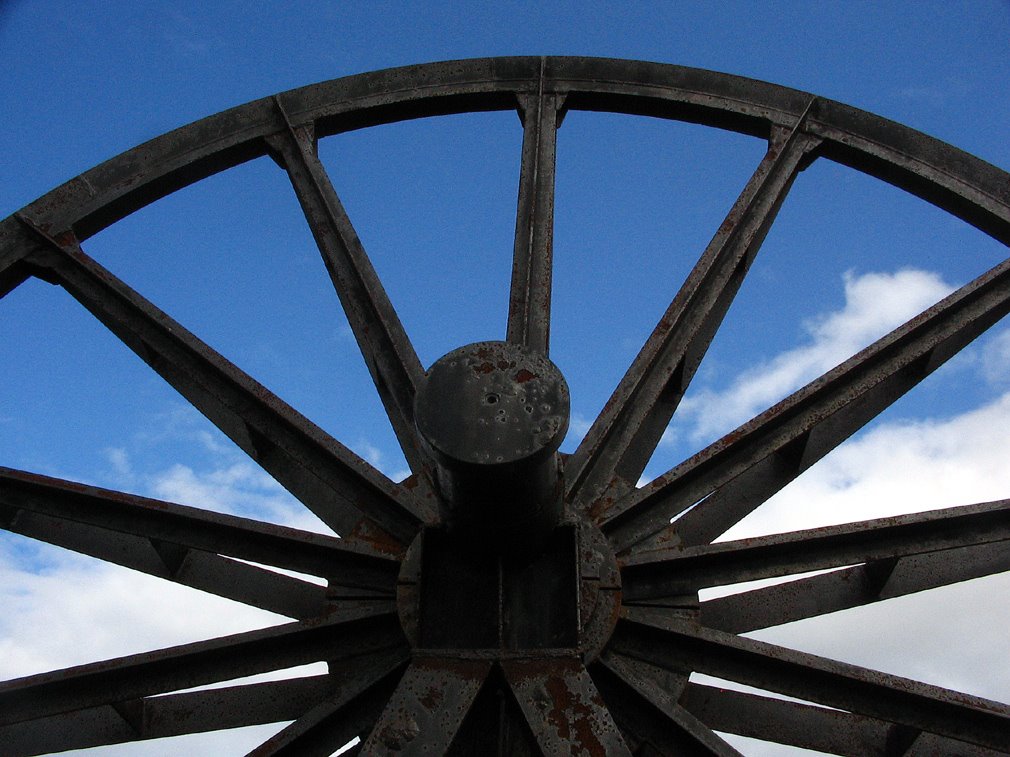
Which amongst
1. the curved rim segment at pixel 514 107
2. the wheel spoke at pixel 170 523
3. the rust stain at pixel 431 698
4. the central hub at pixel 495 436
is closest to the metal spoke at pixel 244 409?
the wheel spoke at pixel 170 523

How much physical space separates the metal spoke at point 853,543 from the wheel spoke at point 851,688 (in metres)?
0.40

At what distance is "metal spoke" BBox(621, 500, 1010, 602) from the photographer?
18.1 feet

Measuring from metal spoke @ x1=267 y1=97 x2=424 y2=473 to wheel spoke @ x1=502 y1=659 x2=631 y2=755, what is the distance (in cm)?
204

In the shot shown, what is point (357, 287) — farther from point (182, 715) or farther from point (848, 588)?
point (848, 588)

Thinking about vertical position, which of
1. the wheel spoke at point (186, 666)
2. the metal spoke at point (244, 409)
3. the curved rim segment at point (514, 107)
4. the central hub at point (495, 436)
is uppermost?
the curved rim segment at point (514, 107)

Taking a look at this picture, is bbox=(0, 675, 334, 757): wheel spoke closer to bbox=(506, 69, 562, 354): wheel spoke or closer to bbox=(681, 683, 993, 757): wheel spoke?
bbox=(681, 683, 993, 757): wheel spoke

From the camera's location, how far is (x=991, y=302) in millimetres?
6531

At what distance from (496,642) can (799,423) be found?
234 centimetres

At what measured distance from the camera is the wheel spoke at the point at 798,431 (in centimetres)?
592

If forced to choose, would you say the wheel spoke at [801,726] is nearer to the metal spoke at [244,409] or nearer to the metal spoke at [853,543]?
the metal spoke at [853,543]

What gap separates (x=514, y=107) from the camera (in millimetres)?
8203

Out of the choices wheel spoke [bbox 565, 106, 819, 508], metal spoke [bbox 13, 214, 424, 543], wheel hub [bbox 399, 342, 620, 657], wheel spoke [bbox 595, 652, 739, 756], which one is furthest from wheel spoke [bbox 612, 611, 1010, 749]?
metal spoke [bbox 13, 214, 424, 543]

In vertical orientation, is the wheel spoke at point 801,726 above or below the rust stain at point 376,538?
below

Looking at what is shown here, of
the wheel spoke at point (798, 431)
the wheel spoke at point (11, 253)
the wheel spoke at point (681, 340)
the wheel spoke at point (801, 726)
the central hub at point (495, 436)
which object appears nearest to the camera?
the central hub at point (495, 436)
